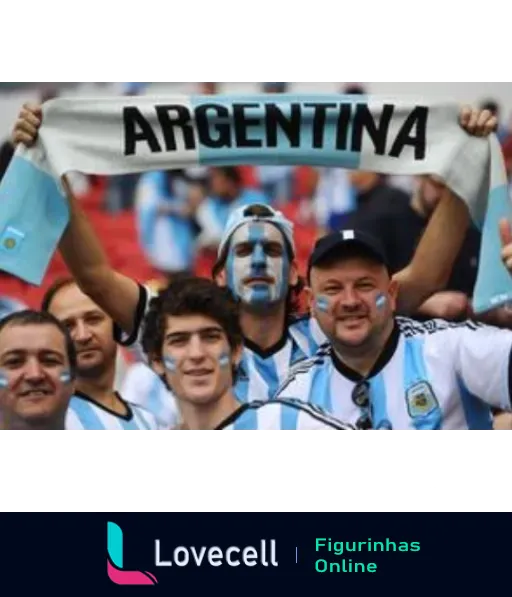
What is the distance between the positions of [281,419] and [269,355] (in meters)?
0.23

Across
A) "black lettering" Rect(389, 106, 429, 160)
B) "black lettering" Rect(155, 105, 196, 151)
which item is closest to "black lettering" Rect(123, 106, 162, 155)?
"black lettering" Rect(155, 105, 196, 151)

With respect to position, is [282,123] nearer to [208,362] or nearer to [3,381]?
[208,362]

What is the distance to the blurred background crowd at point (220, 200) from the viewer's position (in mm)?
7914

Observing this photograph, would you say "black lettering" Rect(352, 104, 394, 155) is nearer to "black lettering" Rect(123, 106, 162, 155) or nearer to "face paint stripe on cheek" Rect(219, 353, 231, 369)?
"black lettering" Rect(123, 106, 162, 155)

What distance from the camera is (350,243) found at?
26.0ft

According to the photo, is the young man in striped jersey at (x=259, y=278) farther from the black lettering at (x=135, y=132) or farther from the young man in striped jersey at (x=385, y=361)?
the black lettering at (x=135, y=132)

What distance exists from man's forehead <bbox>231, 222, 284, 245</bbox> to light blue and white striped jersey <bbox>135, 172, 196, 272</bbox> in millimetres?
165

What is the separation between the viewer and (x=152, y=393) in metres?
7.99
